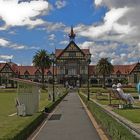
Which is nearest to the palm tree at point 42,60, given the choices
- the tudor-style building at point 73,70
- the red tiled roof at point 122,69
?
the tudor-style building at point 73,70

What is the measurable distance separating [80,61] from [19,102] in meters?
125

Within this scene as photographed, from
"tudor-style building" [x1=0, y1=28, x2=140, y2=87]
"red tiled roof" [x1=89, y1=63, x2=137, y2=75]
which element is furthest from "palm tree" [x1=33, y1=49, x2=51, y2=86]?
"red tiled roof" [x1=89, y1=63, x2=137, y2=75]

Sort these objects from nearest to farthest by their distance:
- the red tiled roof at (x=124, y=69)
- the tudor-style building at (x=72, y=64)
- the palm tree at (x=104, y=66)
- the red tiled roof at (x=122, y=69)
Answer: the palm tree at (x=104, y=66) → the tudor-style building at (x=72, y=64) → the red tiled roof at (x=122, y=69) → the red tiled roof at (x=124, y=69)

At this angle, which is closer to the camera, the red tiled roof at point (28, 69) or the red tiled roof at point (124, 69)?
the red tiled roof at point (124, 69)

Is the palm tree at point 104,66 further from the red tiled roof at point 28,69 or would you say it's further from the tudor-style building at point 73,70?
the red tiled roof at point 28,69

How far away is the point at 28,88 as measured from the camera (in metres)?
29.4

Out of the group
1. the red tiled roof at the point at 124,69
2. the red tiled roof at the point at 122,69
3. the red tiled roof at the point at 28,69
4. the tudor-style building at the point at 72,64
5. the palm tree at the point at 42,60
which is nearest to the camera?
the palm tree at the point at 42,60

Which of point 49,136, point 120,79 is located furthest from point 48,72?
point 49,136

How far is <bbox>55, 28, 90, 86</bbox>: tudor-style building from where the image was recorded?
152750mm

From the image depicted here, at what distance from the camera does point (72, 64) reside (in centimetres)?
15388

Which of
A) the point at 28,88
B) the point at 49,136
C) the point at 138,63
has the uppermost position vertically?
the point at 138,63

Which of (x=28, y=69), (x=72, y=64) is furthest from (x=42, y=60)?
(x=28, y=69)

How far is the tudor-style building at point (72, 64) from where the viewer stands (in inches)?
6014

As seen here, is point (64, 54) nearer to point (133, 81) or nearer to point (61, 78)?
point (61, 78)
